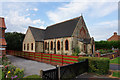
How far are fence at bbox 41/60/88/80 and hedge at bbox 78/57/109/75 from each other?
1.59 ft

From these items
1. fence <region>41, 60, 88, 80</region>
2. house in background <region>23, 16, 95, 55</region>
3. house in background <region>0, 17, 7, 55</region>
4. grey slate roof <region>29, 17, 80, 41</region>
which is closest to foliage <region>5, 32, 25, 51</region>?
house in background <region>23, 16, 95, 55</region>

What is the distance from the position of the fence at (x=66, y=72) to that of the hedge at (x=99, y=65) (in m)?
0.49

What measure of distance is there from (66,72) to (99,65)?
3.59 m

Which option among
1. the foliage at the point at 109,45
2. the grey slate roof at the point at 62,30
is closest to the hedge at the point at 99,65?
the grey slate roof at the point at 62,30

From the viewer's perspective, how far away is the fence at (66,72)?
434 cm

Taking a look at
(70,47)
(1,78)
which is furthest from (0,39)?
(70,47)

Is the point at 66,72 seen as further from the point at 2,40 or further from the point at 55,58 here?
the point at 2,40

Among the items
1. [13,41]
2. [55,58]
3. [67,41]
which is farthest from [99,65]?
[13,41]

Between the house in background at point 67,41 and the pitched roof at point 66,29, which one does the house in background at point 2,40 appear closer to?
the house in background at point 67,41

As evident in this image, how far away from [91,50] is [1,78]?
65.1ft

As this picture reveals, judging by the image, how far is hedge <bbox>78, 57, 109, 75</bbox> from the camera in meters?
7.06

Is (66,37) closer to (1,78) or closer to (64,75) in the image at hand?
(64,75)

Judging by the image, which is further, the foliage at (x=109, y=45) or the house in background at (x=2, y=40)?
the foliage at (x=109, y=45)

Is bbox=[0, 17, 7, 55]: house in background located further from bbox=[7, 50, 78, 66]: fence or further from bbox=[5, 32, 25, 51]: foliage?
bbox=[5, 32, 25, 51]: foliage
